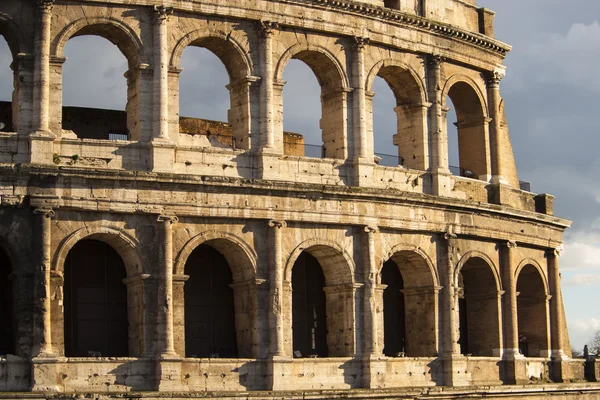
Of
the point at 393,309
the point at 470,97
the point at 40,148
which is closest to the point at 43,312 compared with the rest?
the point at 40,148

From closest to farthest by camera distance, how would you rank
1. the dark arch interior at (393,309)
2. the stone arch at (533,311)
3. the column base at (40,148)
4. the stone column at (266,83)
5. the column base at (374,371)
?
the column base at (40,148) < the stone column at (266,83) < the column base at (374,371) < the dark arch interior at (393,309) < the stone arch at (533,311)

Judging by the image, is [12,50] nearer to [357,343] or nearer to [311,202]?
[311,202]

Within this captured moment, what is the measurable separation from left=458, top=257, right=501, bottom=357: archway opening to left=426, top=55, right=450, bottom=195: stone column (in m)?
2.48

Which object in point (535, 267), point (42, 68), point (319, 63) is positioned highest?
point (319, 63)

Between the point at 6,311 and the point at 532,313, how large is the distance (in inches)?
593

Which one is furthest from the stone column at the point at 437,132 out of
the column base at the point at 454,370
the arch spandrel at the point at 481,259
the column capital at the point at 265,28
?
the column capital at the point at 265,28

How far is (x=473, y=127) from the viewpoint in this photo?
35.7 metres

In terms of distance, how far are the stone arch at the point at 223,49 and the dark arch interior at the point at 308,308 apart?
4698mm

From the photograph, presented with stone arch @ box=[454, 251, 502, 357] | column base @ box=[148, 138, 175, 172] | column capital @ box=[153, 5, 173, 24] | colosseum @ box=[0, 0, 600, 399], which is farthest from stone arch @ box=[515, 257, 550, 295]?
column capital @ box=[153, 5, 173, 24]

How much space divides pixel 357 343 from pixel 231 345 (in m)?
2.93

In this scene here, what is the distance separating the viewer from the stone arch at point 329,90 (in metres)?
31.5

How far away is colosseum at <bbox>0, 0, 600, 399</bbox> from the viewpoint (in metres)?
28.0

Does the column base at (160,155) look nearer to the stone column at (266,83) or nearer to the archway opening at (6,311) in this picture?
the stone column at (266,83)

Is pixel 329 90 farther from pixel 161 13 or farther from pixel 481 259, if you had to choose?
pixel 481 259
